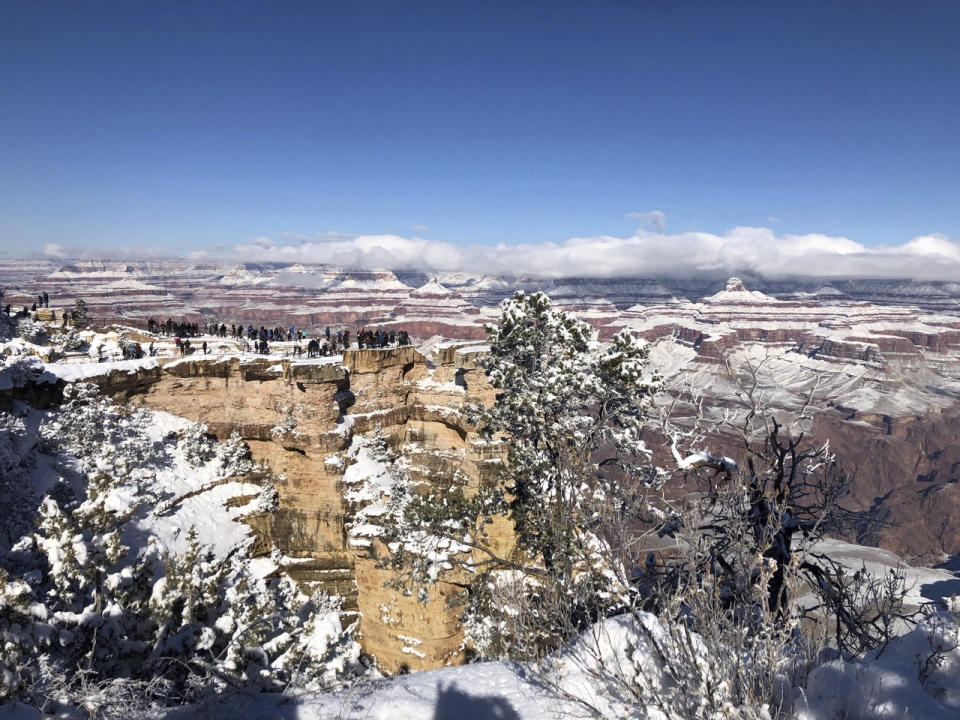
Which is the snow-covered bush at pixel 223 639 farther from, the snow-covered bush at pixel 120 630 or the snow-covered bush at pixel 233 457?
the snow-covered bush at pixel 233 457

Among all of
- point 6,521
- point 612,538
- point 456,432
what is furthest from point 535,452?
point 6,521

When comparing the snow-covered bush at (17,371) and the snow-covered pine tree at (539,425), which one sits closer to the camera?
the snow-covered pine tree at (539,425)

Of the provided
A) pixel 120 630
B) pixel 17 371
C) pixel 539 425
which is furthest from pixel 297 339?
pixel 120 630

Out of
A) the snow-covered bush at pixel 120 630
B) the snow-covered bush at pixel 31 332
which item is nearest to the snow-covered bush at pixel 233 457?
the snow-covered bush at pixel 120 630

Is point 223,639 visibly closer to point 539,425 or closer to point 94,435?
point 539,425

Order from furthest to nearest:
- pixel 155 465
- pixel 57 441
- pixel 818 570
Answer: pixel 155 465 → pixel 57 441 → pixel 818 570

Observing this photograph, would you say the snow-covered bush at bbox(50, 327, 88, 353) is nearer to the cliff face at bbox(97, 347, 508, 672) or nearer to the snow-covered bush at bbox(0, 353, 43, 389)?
the snow-covered bush at bbox(0, 353, 43, 389)

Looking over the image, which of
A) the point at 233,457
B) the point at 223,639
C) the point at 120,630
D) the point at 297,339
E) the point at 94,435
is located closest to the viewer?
the point at 120,630

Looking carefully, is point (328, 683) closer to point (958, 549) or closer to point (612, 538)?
point (612, 538)
